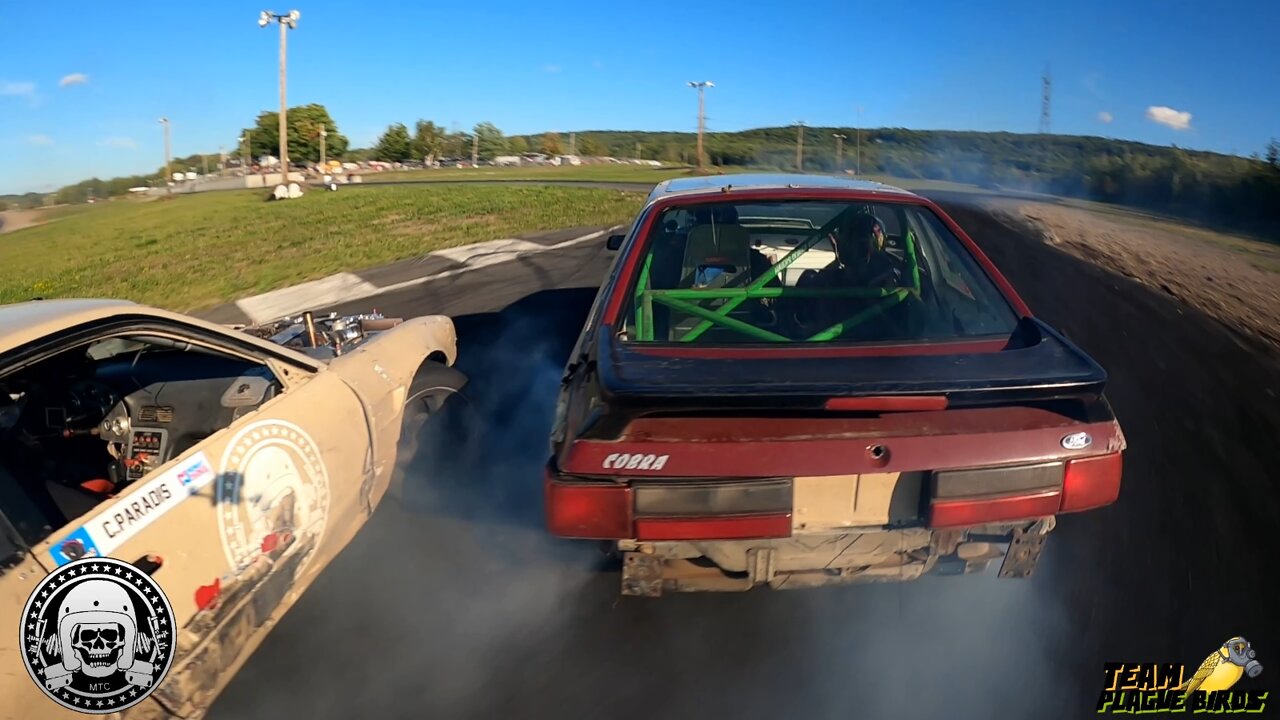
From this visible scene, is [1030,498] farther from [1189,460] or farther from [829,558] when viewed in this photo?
[1189,460]

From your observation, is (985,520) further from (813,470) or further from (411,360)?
(411,360)

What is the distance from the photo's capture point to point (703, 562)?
110 inches

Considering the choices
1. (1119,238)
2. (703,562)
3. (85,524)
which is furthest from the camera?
(1119,238)

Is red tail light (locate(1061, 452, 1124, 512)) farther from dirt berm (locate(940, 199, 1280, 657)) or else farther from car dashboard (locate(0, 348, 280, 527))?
car dashboard (locate(0, 348, 280, 527))

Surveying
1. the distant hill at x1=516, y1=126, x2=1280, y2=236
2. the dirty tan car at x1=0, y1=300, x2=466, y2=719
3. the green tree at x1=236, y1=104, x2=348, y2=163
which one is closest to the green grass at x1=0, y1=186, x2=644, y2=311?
the dirty tan car at x1=0, y1=300, x2=466, y2=719

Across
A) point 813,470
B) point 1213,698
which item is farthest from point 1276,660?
point 813,470

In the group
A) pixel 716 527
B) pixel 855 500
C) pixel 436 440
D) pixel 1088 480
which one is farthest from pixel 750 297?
pixel 436 440

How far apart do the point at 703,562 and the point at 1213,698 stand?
1.67 m

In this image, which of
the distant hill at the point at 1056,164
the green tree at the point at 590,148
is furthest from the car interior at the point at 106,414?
the green tree at the point at 590,148

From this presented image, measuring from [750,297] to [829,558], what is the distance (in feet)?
4.41

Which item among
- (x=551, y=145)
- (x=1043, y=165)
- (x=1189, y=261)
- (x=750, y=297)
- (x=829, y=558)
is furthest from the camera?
(x=551, y=145)

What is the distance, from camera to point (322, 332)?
4.38 m

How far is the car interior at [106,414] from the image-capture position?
8.96 feet

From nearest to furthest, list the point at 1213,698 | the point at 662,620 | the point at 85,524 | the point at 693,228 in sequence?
the point at 85,524 → the point at 1213,698 → the point at 662,620 → the point at 693,228
